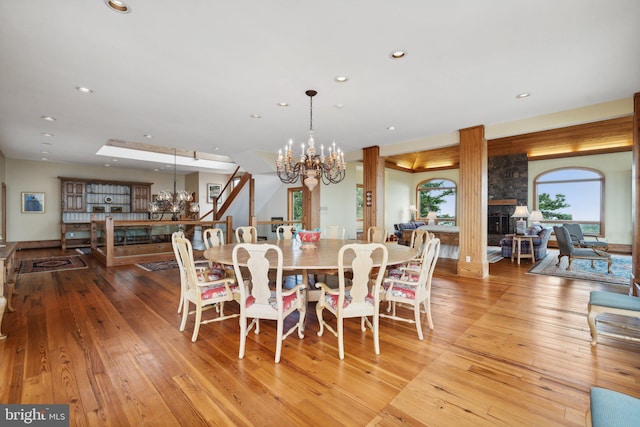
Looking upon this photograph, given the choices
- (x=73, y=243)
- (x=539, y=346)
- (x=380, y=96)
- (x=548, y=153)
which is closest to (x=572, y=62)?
(x=380, y=96)

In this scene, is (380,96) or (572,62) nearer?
(572,62)

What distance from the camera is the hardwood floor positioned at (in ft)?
5.65

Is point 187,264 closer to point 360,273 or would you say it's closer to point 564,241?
point 360,273

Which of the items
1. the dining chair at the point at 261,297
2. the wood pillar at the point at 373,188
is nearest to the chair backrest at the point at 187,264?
the dining chair at the point at 261,297

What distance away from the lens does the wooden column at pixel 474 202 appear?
500 cm

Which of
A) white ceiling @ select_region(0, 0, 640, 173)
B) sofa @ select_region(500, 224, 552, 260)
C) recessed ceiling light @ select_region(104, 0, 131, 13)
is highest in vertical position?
white ceiling @ select_region(0, 0, 640, 173)

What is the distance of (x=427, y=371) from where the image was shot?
2.16 m

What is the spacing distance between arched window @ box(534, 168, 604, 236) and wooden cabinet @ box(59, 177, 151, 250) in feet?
45.7

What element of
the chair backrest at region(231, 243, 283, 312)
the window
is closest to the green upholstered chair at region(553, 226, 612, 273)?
the chair backrest at region(231, 243, 283, 312)

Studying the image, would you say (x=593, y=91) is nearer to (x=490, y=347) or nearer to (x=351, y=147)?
(x=490, y=347)

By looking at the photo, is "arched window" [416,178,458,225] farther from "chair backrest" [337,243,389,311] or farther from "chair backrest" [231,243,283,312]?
"chair backrest" [231,243,283,312]

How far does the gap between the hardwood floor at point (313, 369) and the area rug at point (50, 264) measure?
9.09 ft

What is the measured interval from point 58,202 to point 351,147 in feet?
31.2

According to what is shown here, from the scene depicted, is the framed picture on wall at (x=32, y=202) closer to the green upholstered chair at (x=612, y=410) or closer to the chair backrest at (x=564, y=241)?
the green upholstered chair at (x=612, y=410)
